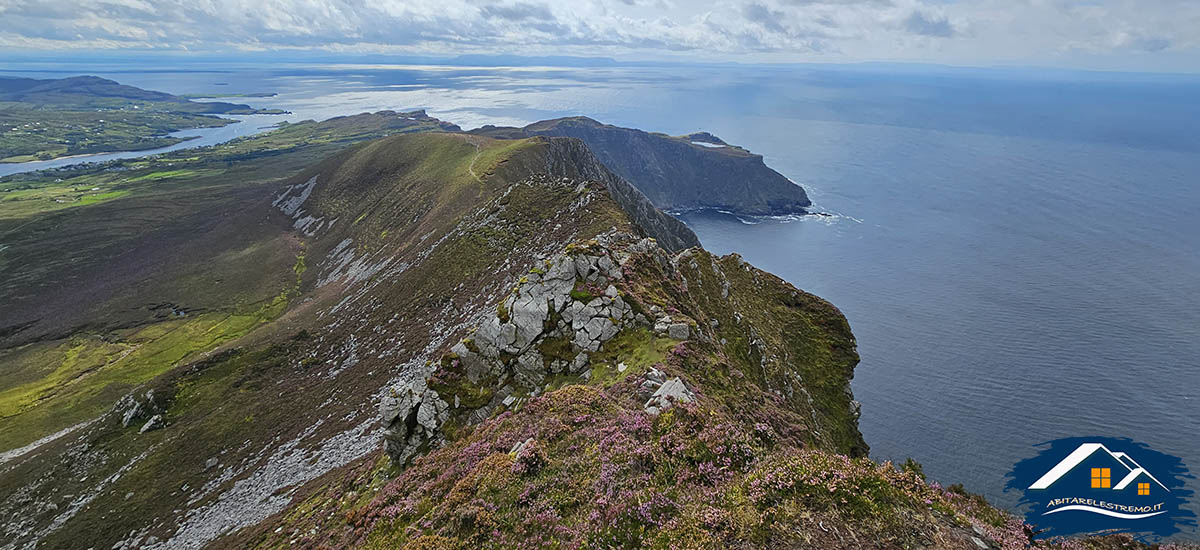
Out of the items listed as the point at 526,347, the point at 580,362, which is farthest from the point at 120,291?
the point at 580,362

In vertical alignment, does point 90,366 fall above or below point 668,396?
below

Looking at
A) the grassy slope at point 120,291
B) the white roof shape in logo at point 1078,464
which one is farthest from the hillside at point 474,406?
the white roof shape in logo at point 1078,464

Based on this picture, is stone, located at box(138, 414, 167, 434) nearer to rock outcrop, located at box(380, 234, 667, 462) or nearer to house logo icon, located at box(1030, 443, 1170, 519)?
rock outcrop, located at box(380, 234, 667, 462)

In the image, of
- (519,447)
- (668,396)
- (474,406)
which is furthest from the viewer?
(474,406)

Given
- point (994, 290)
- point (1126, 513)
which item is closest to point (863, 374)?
point (1126, 513)

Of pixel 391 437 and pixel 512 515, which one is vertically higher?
pixel 512 515

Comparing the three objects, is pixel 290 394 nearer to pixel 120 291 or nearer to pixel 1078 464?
pixel 120 291

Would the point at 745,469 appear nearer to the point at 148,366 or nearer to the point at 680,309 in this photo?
the point at 680,309
